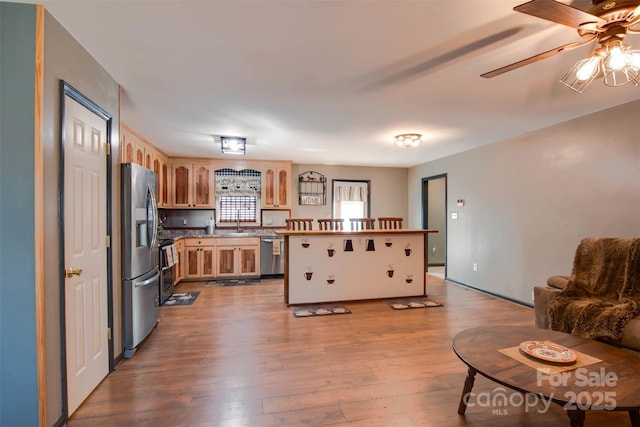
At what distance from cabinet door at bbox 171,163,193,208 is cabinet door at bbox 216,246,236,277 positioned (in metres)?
1.19

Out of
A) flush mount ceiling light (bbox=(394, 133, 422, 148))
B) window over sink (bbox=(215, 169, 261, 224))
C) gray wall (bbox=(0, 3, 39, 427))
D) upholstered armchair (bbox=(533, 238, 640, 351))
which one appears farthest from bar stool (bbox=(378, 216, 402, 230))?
gray wall (bbox=(0, 3, 39, 427))

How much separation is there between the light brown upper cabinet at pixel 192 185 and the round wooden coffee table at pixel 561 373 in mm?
5417

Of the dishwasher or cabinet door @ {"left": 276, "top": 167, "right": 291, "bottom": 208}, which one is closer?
the dishwasher

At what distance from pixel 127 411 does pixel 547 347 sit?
8.77 feet

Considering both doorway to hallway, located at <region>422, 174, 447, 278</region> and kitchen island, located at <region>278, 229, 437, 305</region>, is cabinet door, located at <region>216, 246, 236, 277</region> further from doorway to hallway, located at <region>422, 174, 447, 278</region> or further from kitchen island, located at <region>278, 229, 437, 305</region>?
doorway to hallway, located at <region>422, 174, 447, 278</region>

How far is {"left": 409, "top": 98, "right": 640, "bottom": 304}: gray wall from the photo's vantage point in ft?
10.3

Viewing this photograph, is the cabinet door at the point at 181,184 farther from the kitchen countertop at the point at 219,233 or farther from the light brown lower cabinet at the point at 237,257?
the light brown lower cabinet at the point at 237,257

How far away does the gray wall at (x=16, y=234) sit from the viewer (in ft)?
5.15

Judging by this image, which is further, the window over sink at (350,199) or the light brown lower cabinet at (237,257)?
the window over sink at (350,199)

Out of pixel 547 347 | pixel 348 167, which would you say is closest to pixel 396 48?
pixel 547 347

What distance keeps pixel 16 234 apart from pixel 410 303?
4.20m

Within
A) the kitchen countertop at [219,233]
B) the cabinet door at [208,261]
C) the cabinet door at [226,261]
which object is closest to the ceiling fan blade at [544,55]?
the kitchen countertop at [219,233]

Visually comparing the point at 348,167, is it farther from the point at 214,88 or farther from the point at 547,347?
the point at 547,347

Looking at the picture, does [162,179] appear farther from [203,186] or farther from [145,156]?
[145,156]
